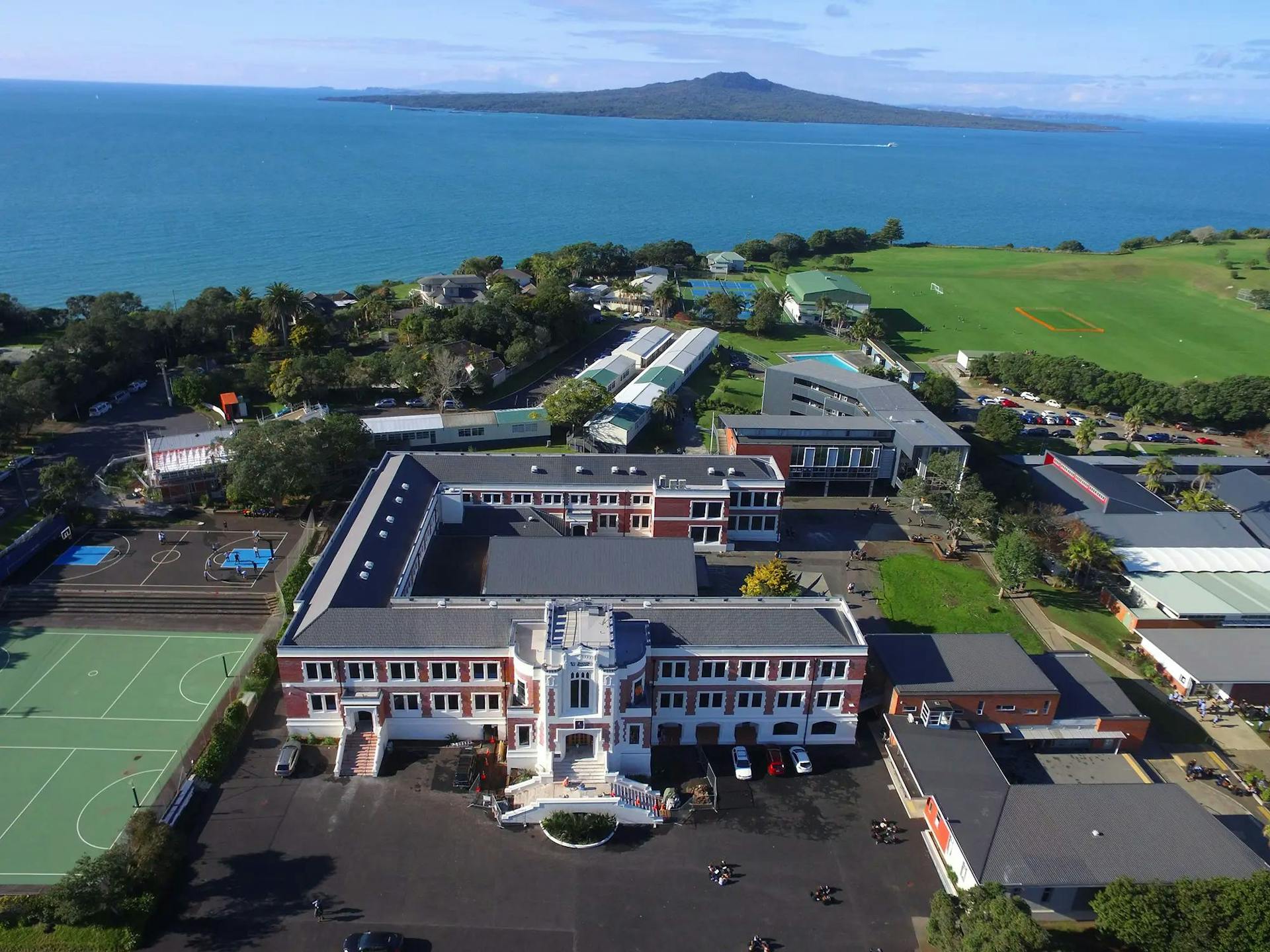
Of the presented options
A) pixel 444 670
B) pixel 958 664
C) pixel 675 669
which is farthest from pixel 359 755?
pixel 958 664

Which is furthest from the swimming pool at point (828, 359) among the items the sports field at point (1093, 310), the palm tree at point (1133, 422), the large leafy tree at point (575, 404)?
the large leafy tree at point (575, 404)

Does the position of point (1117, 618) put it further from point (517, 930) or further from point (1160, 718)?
point (517, 930)

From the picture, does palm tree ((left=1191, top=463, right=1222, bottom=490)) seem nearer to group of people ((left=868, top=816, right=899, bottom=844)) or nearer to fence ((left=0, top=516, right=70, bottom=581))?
group of people ((left=868, top=816, right=899, bottom=844))

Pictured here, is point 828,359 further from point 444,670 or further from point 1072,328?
point 444,670

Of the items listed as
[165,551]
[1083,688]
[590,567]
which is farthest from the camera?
[165,551]

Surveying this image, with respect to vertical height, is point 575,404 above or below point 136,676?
above
